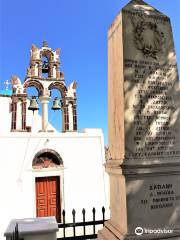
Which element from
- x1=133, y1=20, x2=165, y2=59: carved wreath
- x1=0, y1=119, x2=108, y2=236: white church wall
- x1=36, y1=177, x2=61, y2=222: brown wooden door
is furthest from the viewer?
x1=36, y1=177, x2=61, y2=222: brown wooden door

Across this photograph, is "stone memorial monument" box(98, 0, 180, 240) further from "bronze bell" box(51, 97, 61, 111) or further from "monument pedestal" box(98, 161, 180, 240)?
"bronze bell" box(51, 97, 61, 111)

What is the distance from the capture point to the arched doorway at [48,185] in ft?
48.2

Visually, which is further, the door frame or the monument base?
the door frame

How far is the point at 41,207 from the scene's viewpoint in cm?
1463

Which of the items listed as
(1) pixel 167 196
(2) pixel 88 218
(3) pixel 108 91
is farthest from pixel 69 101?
(1) pixel 167 196

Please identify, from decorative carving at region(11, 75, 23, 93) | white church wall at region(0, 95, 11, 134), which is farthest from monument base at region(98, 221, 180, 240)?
white church wall at region(0, 95, 11, 134)

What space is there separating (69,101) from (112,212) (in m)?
12.5

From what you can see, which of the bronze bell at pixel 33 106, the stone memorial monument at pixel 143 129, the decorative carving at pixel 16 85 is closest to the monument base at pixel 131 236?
the stone memorial monument at pixel 143 129

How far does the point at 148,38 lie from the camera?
13.4 ft

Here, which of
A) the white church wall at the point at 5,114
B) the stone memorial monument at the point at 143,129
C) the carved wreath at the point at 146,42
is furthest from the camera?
the white church wall at the point at 5,114

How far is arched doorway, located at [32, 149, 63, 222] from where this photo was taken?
14695mm

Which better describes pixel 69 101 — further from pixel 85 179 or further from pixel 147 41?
pixel 147 41
